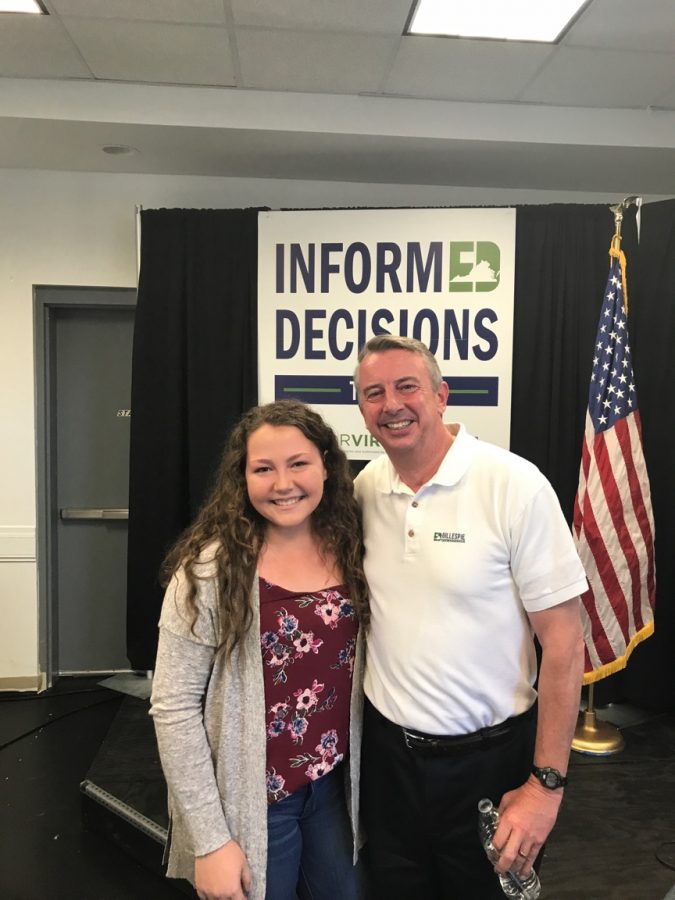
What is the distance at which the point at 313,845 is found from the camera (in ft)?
4.19

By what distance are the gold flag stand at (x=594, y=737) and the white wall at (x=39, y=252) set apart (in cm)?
276

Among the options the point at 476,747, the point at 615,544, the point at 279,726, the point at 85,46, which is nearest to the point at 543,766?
the point at 476,747

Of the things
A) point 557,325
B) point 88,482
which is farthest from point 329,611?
point 88,482

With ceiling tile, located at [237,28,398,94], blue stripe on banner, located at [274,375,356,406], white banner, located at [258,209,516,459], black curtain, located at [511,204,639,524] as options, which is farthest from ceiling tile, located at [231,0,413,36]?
blue stripe on banner, located at [274,375,356,406]

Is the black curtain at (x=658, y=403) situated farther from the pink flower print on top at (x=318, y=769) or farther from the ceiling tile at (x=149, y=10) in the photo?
the pink flower print on top at (x=318, y=769)

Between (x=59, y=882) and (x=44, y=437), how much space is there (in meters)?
2.17

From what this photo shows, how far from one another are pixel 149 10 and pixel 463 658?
2.43 m

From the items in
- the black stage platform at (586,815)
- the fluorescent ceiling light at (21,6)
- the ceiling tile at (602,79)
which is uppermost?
the ceiling tile at (602,79)

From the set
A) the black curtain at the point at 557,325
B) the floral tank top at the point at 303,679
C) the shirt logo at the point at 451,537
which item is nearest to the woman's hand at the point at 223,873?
the floral tank top at the point at 303,679

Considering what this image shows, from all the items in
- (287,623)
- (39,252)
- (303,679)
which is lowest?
(303,679)

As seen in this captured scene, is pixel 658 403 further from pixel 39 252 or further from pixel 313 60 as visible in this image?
pixel 39 252

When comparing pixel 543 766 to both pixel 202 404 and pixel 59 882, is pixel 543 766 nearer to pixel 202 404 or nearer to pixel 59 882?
pixel 59 882

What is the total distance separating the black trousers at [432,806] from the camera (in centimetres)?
121

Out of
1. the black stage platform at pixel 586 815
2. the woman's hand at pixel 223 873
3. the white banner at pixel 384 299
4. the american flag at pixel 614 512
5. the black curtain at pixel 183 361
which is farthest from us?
the black curtain at pixel 183 361
